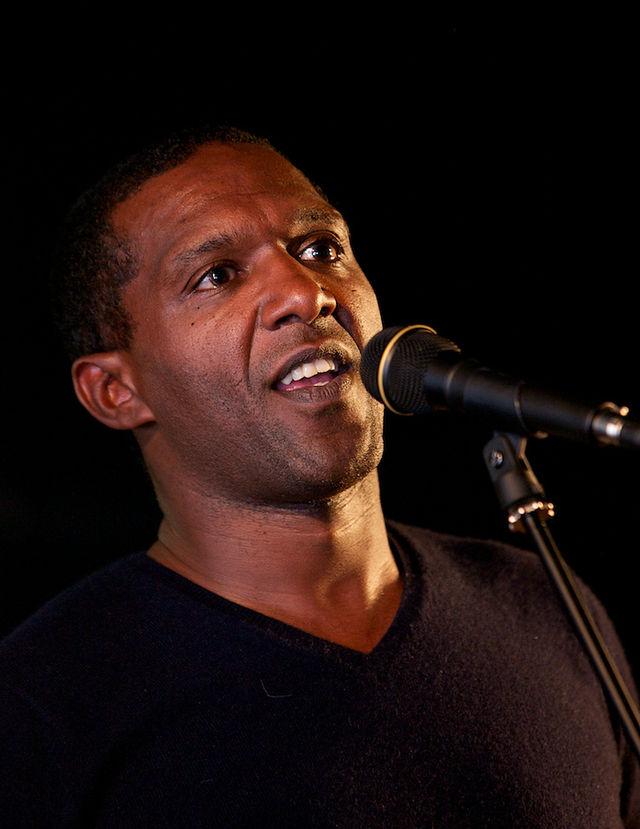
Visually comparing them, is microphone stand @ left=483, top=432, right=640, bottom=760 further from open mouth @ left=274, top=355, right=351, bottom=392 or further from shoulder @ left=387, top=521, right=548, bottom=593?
shoulder @ left=387, top=521, right=548, bottom=593

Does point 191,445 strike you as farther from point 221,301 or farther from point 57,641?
point 57,641

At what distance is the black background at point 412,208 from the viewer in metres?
2.71

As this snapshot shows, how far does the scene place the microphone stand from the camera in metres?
1.56

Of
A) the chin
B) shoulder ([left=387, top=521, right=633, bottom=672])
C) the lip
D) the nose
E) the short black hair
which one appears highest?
the short black hair

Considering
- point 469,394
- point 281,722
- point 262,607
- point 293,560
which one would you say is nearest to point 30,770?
point 281,722

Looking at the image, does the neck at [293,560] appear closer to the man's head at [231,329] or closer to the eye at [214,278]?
the man's head at [231,329]

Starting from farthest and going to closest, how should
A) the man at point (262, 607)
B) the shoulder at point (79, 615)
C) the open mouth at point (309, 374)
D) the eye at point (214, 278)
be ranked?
the eye at point (214, 278) < the open mouth at point (309, 374) < the shoulder at point (79, 615) < the man at point (262, 607)

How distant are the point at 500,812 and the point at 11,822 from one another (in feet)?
3.42

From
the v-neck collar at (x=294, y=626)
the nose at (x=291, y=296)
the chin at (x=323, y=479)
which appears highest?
the nose at (x=291, y=296)

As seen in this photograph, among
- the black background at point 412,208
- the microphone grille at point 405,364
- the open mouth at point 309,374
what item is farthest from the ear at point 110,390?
the microphone grille at point 405,364

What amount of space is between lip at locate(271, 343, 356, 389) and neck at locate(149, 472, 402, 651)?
0.35 m

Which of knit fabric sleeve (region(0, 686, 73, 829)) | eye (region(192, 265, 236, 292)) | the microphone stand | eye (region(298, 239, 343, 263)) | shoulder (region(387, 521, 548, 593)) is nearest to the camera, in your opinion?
the microphone stand

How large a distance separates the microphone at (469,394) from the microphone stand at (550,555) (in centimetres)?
7

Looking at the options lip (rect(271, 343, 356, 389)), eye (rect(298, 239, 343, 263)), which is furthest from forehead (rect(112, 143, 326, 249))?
lip (rect(271, 343, 356, 389))
